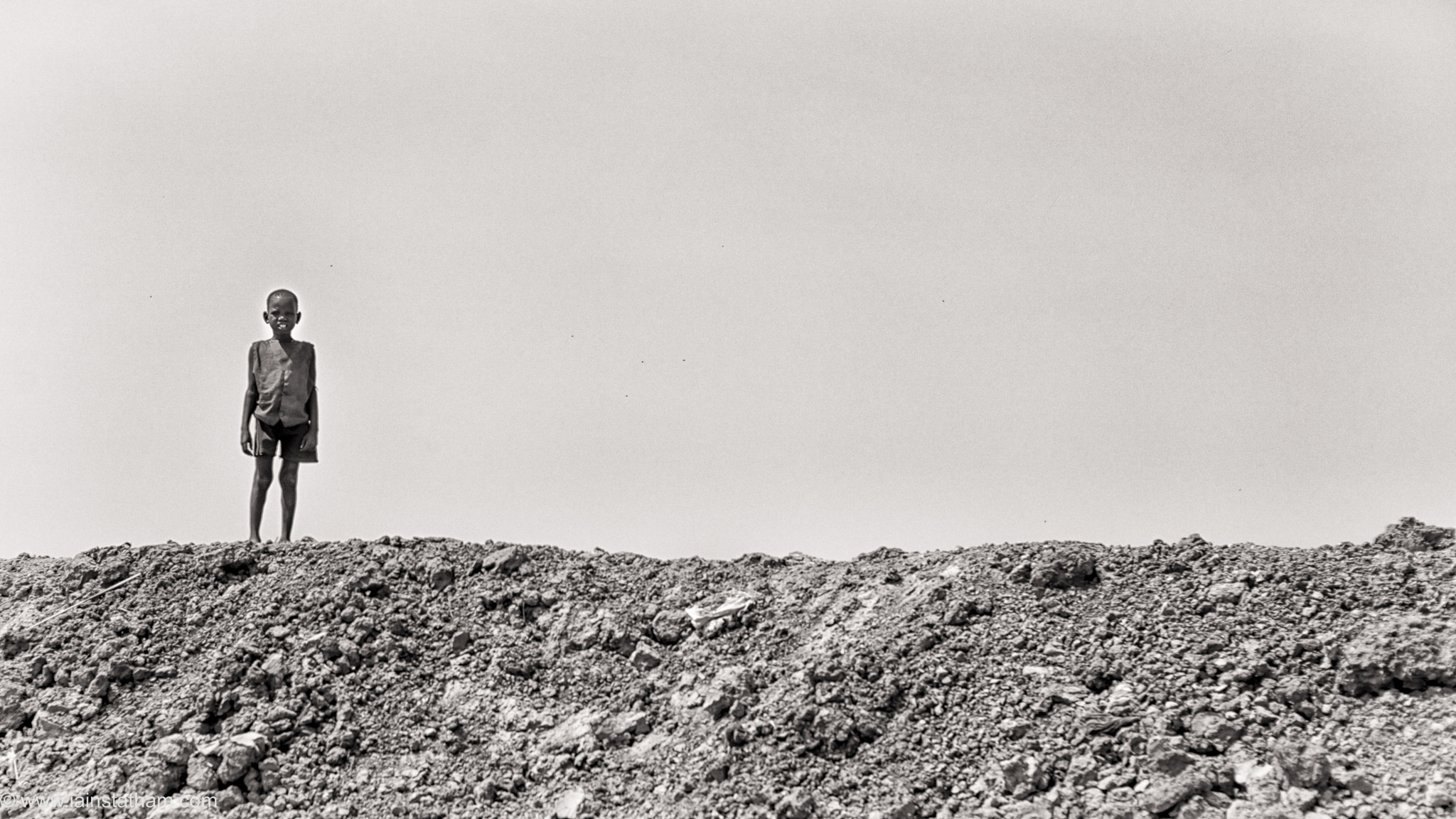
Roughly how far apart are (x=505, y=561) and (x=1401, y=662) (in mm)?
5553

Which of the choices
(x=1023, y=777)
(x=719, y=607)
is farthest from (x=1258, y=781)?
(x=719, y=607)

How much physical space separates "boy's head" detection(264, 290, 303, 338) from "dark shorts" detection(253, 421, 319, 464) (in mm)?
731

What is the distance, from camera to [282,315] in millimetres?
9812

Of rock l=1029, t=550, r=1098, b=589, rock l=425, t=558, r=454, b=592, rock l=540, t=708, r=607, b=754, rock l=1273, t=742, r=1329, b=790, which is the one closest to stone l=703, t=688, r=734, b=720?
rock l=540, t=708, r=607, b=754

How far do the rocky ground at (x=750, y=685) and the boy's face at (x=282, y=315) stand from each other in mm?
1937

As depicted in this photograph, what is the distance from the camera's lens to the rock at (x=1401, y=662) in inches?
259

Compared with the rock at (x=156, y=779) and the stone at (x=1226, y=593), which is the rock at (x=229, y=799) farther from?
the stone at (x=1226, y=593)

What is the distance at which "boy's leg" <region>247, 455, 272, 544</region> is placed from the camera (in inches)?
384

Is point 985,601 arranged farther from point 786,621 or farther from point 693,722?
point 693,722

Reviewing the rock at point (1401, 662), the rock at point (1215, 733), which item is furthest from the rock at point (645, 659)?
the rock at point (1401, 662)

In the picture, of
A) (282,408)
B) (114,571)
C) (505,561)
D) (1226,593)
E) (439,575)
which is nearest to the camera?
(1226,593)

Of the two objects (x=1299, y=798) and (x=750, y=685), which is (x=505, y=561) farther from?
(x=1299, y=798)

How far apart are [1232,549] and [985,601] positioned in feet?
5.96

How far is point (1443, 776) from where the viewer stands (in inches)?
232
